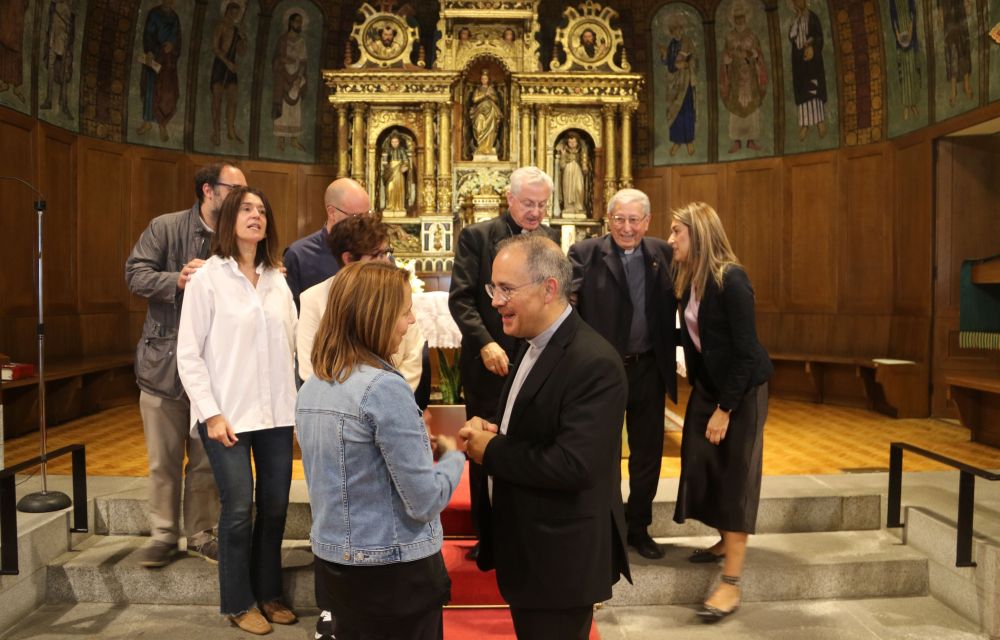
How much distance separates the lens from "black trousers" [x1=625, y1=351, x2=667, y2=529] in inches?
162

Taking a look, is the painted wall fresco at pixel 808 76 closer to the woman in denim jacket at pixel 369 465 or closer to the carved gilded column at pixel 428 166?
the carved gilded column at pixel 428 166

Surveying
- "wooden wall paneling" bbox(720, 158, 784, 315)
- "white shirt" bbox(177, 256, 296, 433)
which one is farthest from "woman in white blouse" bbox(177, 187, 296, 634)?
"wooden wall paneling" bbox(720, 158, 784, 315)

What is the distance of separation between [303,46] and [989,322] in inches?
348

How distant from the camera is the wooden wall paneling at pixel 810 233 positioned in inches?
405

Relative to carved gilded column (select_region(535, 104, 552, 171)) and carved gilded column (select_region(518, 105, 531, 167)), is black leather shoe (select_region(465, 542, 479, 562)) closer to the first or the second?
carved gilded column (select_region(535, 104, 552, 171))

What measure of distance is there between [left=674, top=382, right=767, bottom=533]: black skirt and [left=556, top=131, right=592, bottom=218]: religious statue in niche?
7.20 meters

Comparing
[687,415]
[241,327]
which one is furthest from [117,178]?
[687,415]

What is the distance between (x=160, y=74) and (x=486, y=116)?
4028 millimetres


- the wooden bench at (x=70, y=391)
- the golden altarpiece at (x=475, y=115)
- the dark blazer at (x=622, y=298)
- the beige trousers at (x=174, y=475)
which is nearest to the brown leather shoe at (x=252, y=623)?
the beige trousers at (x=174, y=475)

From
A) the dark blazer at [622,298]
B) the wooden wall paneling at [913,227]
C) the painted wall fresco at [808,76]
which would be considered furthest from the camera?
the painted wall fresco at [808,76]

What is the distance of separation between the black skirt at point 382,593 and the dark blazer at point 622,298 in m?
2.06

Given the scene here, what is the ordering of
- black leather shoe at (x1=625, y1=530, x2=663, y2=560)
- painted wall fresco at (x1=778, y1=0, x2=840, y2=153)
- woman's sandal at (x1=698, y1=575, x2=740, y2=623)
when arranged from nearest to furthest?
1. woman's sandal at (x1=698, y1=575, x2=740, y2=623)
2. black leather shoe at (x1=625, y1=530, x2=663, y2=560)
3. painted wall fresco at (x1=778, y1=0, x2=840, y2=153)

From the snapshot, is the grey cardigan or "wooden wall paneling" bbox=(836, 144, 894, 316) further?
"wooden wall paneling" bbox=(836, 144, 894, 316)

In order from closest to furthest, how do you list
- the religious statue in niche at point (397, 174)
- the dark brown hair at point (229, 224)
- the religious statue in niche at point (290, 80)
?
the dark brown hair at point (229, 224) → the religious statue in niche at point (397, 174) → the religious statue in niche at point (290, 80)
